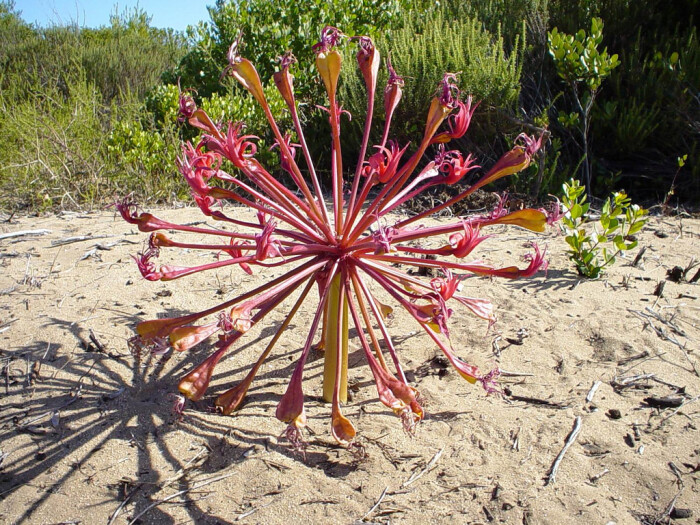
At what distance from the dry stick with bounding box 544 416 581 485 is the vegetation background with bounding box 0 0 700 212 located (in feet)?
10.8

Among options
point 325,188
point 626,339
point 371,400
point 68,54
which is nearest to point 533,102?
point 325,188

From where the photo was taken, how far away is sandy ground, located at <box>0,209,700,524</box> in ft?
6.18

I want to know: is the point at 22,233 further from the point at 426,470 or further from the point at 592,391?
the point at 592,391

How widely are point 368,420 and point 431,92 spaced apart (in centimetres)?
446

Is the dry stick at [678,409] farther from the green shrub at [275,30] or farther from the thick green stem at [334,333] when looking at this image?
the green shrub at [275,30]

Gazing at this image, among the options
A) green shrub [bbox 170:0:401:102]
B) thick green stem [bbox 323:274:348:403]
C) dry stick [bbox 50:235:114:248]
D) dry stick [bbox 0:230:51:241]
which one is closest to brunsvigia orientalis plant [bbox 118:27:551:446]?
thick green stem [bbox 323:274:348:403]

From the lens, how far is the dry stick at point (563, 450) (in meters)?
1.98

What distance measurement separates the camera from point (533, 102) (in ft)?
21.4

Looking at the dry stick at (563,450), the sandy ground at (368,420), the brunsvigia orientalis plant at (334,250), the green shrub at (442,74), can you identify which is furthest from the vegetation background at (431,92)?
the dry stick at (563,450)

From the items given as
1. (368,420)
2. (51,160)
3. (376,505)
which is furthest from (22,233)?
(376,505)

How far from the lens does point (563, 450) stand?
2109 millimetres

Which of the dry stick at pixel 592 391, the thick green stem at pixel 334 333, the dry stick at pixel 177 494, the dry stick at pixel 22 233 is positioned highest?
the dry stick at pixel 22 233

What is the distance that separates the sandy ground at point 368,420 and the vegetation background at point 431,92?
2.41m

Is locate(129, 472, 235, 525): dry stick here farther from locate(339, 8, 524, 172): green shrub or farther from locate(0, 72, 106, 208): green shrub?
locate(339, 8, 524, 172): green shrub
